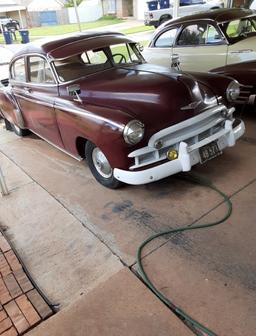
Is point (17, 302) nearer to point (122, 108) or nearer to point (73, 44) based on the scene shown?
point (122, 108)

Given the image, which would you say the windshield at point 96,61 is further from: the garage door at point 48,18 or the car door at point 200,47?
the garage door at point 48,18

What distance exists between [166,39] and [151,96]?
3.69m

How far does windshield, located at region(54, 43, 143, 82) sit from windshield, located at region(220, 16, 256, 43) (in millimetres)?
1919

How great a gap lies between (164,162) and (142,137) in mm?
372

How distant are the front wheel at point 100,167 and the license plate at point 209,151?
1.02m

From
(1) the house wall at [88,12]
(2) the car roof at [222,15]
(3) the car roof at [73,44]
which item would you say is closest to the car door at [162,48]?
(2) the car roof at [222,15]

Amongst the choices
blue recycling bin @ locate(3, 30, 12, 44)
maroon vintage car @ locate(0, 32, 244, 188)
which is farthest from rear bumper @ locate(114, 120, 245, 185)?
blue recycling bin @ locate(3, 30, 12, 44)

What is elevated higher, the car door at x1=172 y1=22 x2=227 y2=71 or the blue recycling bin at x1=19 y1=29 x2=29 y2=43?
the car door at x1=172 y1=22 x2=227 y2=71

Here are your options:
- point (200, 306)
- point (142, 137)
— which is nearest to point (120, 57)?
point (142, 137)

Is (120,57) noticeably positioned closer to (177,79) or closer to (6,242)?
(177,79)

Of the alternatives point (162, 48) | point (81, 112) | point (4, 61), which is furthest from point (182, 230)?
point (4, 61)

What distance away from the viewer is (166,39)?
6.48 meters

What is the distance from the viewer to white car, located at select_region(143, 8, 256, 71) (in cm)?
543

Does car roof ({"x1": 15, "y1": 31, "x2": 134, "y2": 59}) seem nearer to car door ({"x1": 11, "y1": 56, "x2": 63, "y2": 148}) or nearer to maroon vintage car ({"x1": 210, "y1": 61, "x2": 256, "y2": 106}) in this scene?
car door ({"x1": 11, "y1": 56, "x2": 63, "y2": 148})
